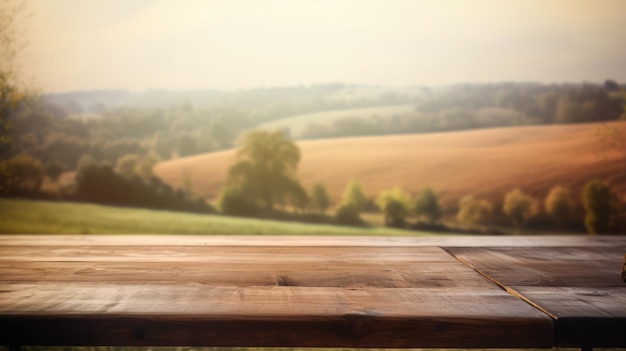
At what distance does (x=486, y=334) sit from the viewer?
77 cm

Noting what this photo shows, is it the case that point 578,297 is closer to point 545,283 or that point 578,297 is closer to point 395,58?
point 545,283

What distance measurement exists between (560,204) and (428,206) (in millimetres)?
992

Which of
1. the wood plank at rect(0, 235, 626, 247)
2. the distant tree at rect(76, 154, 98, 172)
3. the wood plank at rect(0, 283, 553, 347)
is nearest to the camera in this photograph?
the wood plank at rect(0, 283, 553, 347)

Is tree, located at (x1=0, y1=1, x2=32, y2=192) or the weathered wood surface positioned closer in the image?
the weathered wood surface

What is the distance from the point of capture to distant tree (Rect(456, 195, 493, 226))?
3891 mm

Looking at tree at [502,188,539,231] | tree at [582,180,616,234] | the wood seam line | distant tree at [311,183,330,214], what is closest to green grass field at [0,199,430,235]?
distant tree at [311,183,330,214]

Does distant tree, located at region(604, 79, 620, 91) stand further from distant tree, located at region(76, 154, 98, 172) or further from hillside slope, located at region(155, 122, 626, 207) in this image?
distant tree, located at region(76, 154, 98, 172)

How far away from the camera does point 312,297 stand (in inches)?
34.4

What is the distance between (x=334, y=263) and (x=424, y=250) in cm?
31

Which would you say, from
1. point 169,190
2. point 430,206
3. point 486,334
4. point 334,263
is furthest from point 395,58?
point 486,334

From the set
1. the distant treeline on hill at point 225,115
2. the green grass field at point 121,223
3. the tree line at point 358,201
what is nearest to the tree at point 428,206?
the tree line at point 358,201

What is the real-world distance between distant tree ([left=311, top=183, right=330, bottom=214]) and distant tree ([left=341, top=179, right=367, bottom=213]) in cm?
14

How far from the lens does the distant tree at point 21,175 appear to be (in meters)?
4.05

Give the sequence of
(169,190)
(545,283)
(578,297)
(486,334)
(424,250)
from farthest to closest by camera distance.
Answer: (169,190) < (424,250) < (545,283) < (578,297) < (486,334)
